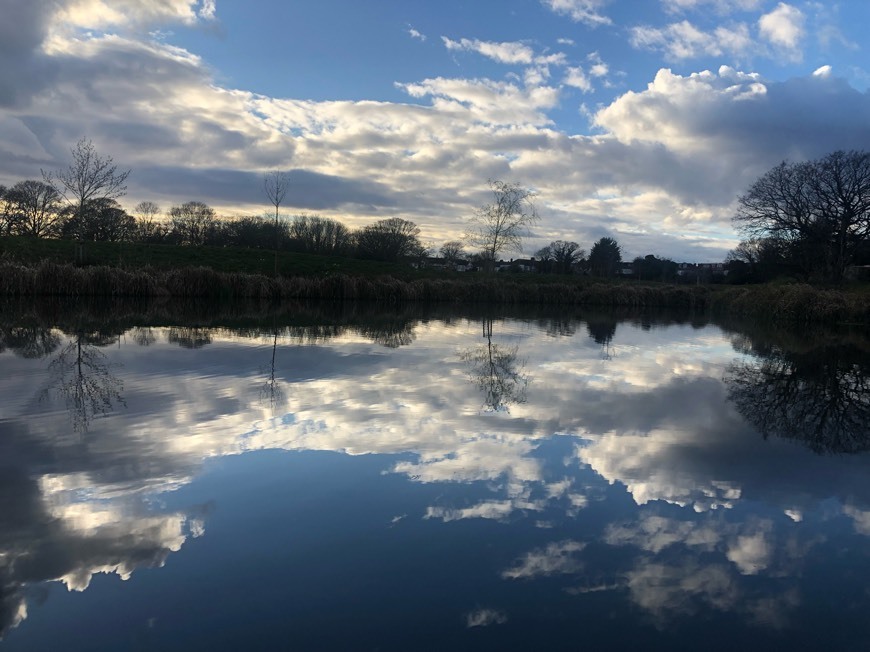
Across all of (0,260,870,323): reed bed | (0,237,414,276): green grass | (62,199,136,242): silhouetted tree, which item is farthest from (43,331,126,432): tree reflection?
(62,199,136,242): silhouetted tree

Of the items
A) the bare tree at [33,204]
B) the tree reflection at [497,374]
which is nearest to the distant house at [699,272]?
the tree reflection at [497,374]

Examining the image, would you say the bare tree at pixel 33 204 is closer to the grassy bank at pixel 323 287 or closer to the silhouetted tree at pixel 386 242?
the grassy bank at pixel 323 287

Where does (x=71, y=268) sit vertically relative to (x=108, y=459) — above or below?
above

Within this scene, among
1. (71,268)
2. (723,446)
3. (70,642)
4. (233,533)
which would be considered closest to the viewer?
(70,642)

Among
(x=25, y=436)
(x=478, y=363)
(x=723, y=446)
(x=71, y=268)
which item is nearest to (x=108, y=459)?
(x=25, y=436)

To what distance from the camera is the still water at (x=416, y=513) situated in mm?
2066

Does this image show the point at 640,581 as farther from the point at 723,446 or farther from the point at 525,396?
the point at 525,396

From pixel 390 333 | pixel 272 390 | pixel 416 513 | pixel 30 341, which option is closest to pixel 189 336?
pixel 30 341

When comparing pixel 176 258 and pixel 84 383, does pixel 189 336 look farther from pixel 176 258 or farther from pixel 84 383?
pixel 176 258

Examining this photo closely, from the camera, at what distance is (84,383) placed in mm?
5539

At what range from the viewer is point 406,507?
3035 mm

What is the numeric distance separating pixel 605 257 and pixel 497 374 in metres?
62.3

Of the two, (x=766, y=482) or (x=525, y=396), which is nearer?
(x=766, y=482)

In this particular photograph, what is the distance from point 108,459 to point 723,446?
14.8ft
